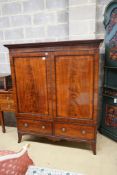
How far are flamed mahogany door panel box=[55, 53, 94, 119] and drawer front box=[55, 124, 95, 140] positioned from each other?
0.14 meters

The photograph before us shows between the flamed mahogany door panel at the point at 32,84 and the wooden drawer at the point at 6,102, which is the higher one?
the flamed mahogany door panel at the point at 32,84

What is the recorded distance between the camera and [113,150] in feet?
7.34

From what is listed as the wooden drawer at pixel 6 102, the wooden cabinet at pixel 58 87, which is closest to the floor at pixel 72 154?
the wooden cabinet at pixel 58 87

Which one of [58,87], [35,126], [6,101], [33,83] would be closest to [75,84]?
[58,87]

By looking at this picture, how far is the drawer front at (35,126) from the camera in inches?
90.7

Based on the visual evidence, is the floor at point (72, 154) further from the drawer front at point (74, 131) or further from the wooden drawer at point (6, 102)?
the wooden drawer at point (6, 102)

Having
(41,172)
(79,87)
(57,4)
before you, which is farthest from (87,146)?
(57,4)

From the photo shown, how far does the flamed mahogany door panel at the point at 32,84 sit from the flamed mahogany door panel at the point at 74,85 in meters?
0.17

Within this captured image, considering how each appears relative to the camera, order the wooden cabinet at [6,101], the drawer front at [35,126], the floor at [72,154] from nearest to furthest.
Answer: the floor at [72,154], the drawer front at [35,126], the wooden cabinet at [6,101]

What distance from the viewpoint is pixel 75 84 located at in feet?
6.66

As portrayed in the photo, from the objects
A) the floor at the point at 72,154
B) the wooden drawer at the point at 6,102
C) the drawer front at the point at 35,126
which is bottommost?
the floor at the point at 72,154

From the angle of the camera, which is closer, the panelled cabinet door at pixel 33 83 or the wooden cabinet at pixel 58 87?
the wooden cabinet at pixel 58 87

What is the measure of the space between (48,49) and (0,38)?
134cm

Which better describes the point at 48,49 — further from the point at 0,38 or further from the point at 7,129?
the point at 7,129
